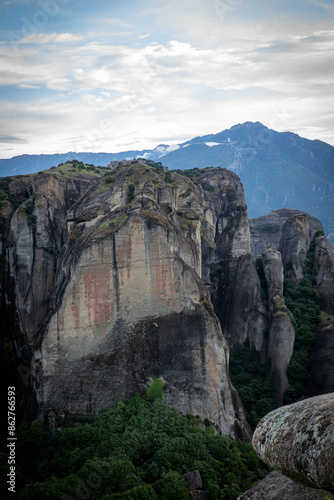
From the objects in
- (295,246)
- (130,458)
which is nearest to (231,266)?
(295,246)

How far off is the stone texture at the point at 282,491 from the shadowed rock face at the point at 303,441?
0.84m

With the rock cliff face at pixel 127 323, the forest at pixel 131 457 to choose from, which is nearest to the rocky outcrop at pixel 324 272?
the rock cliff face at pixel 127 323

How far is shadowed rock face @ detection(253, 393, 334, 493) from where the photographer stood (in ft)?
26.0

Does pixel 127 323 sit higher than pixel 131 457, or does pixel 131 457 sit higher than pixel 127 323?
pixel 127 323

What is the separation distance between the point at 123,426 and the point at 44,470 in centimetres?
512

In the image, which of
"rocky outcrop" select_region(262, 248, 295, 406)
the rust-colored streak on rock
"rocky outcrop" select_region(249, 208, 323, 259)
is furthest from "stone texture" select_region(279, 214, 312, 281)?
the rust-colored streak on rock

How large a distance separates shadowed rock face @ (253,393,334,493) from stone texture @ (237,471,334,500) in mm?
841

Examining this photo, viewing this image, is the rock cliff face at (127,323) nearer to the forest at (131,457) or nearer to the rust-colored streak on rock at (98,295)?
the rust-colored streak on rock at (98,295)

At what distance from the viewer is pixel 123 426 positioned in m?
26.2

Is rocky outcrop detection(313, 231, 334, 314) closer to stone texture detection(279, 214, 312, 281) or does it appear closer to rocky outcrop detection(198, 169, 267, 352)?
stone texture detection(279, 214, 312, 281)

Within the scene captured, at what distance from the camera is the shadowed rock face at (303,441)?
7.93 meters

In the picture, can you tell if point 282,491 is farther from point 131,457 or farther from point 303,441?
point 131,457

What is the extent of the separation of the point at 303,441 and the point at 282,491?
129 inches

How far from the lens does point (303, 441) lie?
8336 millimetres
